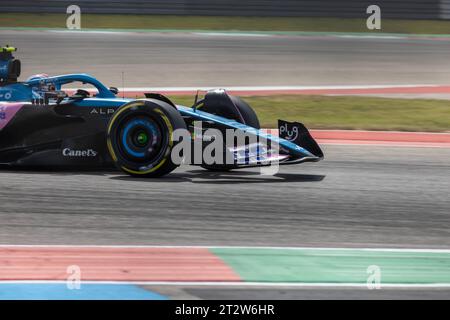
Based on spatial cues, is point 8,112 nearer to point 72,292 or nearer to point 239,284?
point 72,292

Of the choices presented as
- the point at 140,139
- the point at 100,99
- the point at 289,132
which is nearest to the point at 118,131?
the point at 140,139

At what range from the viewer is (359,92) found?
1727 cm

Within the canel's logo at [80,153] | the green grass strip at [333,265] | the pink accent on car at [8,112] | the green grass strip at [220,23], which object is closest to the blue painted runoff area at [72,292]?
the green grass strip at [333,265]

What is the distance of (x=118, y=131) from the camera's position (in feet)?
26.2

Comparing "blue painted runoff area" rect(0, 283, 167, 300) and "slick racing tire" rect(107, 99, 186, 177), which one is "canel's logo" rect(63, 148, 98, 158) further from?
"blue painted runoff area" rect(0, 283, 167, 300)

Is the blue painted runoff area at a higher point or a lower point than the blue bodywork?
lower

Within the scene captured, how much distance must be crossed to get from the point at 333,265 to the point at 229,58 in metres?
16.2

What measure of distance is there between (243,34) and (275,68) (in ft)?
18.6

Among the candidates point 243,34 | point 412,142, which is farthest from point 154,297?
point 243,34

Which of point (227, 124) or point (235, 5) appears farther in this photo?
point (235, 5)

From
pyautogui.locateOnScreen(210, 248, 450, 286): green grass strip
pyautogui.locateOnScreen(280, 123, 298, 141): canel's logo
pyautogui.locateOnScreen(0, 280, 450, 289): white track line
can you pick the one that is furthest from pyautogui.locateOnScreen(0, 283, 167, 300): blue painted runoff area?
pyautogui.locateOnScreen(280, 123, 298, 141): canel's logo

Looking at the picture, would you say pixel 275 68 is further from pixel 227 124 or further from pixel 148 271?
pixel 148 271

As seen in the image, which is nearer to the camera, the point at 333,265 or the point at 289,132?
the point at 333,265

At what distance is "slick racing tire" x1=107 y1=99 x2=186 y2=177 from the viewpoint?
7.85m
